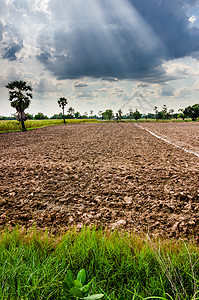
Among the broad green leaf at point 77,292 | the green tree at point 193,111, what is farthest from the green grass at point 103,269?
the green tree at point 193,111

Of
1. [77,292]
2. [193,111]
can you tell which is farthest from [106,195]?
[193,111]

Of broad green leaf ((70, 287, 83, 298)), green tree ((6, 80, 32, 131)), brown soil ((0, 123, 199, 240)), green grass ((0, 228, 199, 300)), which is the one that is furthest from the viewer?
green tree ((6, 80, 32, 131))

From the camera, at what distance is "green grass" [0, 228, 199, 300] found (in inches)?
56.4

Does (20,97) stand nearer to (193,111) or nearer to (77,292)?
(77,292)

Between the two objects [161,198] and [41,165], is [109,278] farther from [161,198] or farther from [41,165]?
Answer: [41,165]

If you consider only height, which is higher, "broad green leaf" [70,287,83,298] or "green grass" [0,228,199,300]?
"broad green leaf" [70,287,83,298]

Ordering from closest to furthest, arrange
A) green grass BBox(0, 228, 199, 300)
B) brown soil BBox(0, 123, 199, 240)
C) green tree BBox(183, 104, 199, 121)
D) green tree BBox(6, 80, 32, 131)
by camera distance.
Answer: green grass BBox(0, 228, 199, 300) < brown soil BBox(0, 123, 199, 240) < green tree BBox(6, 80, 32, 131) < green tree BBox(183, 104, 199, 121)

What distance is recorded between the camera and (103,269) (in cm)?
172

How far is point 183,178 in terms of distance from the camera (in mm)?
4617

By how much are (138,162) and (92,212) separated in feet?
11.5

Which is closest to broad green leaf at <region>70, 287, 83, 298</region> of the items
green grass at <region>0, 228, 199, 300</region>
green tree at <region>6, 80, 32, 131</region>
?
green grass at <region>0, 228, 199, 300</region>

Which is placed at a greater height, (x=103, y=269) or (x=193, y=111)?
(x=193, y=111)

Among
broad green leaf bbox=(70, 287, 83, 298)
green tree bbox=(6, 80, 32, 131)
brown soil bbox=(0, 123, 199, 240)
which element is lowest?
brown soil bbox=(0, 123, 199, 240)

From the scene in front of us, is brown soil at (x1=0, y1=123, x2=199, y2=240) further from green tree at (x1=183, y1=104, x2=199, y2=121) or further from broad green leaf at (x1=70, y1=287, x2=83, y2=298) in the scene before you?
green tree at (x1=183, y1=104, x2=199, y2=121)
